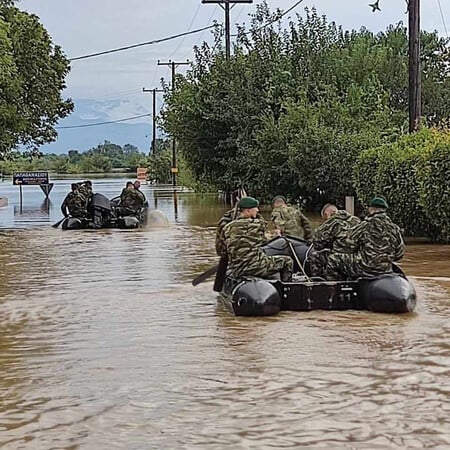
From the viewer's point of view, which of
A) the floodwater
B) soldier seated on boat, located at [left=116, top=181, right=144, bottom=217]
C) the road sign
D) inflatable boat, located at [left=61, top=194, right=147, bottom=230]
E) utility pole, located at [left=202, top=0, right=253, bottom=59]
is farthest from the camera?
the road sign

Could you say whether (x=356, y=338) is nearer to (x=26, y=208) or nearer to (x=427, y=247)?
(x=427, y=247)

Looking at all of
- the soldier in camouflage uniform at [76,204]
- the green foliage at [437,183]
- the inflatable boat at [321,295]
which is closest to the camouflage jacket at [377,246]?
the inflatable boat at [321,295]

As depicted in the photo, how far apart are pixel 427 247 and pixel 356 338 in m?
11.2

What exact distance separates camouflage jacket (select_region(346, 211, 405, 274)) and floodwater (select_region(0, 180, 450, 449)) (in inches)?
28.7

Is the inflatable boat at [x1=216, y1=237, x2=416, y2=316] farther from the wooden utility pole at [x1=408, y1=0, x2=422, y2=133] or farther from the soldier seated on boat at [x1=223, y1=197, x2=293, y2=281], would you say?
the wooden utility pole at [x1=408, y1=0, x2=422, y2=133]

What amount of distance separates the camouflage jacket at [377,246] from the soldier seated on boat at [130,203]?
1811 cm

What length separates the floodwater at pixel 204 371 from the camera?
725cm

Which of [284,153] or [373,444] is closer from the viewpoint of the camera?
[373,444]

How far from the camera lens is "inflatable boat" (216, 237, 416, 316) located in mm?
12219

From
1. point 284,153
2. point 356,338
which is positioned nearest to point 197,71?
point 284,153

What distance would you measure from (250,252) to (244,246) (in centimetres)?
12

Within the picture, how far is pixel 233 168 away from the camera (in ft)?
125

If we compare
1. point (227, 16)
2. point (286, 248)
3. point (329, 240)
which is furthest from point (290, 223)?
point (227, 16)

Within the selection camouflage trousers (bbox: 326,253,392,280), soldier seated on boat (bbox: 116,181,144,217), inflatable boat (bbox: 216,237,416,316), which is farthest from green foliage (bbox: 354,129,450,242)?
soldier seated on boat (bbox: 116,181,144,217)
